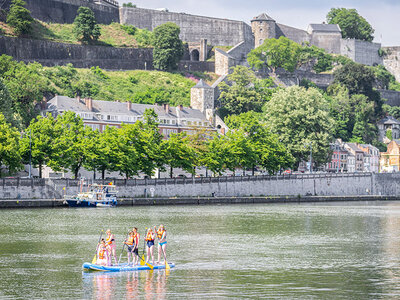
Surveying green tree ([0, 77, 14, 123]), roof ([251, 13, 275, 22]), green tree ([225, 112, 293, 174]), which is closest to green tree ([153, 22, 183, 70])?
roof ([251, 13, 275, 22])

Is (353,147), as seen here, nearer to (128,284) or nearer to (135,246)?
(135,246)

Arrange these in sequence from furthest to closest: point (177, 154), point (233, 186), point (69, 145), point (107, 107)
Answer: point (107, 107) < point (233, 186) < point (177, 154) < point (69, 145)

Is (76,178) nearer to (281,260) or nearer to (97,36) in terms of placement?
(281,260)

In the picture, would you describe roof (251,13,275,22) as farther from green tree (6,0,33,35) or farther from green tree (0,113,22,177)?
green tree (0,113,22,177)

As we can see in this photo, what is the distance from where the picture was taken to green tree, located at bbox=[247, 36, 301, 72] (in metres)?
162

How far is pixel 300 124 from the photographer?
123m

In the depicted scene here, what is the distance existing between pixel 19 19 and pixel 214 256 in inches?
3830

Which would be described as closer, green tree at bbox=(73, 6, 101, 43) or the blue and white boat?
the blue and white boat

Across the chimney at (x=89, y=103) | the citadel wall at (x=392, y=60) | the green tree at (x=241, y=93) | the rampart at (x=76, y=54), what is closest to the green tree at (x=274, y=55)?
the green tree at (x=241, y=93)

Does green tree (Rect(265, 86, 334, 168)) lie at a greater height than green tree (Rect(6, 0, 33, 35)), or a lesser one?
lesser

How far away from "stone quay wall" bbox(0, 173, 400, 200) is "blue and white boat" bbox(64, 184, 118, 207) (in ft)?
5.17

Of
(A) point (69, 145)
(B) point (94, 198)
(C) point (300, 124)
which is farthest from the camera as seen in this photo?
(C) point (300, 124)

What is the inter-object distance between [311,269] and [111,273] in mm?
9763

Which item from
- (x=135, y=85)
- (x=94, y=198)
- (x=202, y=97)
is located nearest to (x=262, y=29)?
(x=135, y=85)
